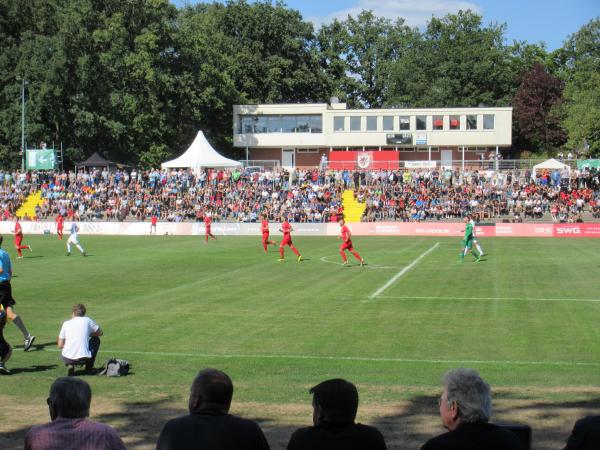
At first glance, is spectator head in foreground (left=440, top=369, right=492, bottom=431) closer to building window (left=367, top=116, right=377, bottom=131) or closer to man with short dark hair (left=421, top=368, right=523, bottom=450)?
man with short dark hair (left=421, top=368, right=523, bottom=450)

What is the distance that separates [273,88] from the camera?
93125 millimetres

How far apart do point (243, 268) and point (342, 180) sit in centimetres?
3416

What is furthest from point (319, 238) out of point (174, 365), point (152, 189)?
point (174, 365)

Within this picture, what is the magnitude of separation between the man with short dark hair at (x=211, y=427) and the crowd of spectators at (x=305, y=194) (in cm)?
5157

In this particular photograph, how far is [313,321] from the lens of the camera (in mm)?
18672

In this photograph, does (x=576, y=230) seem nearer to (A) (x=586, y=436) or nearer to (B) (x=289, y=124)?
(B) (x=289, y=124)

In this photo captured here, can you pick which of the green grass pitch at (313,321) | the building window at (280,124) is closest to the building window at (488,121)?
the building window at (280,124)

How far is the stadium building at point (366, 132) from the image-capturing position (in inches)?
3191

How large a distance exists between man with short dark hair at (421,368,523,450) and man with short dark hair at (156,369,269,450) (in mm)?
1201

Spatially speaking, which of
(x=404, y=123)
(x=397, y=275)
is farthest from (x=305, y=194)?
(x=397, y=275)

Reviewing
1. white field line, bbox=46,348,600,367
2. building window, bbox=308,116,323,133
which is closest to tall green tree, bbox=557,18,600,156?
building window, bbox=308,116,323,133

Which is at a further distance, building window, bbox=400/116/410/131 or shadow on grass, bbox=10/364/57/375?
building window, bbox=400/116/410/131

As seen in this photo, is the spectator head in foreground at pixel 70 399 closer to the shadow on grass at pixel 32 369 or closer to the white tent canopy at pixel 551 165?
the shadow on grass at pixel 32 369

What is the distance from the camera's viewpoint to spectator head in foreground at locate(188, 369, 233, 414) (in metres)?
5.30
